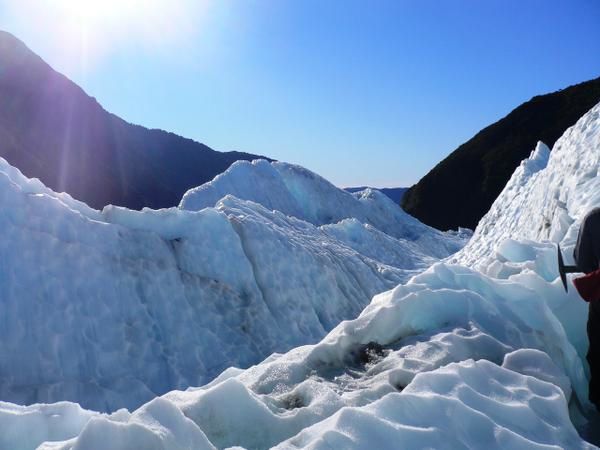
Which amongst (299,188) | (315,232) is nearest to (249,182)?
(299,188)

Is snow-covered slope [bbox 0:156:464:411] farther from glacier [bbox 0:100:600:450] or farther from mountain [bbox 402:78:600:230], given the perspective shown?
mountain [bbox 402:78:600:230]

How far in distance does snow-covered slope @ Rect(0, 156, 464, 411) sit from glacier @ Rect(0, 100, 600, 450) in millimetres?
4302

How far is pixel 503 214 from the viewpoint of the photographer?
54.8 ft

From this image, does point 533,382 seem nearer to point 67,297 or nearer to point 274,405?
point 274,405

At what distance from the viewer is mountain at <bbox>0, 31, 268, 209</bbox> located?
5775cm

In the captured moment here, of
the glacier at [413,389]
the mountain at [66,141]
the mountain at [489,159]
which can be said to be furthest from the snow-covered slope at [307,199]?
Result: the mountain at [66,141]

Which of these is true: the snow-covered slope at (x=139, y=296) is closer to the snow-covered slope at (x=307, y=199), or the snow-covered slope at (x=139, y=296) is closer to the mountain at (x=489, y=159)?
the snow-covered slope at (x=307, y=199)

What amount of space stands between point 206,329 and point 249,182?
1479 centimetres

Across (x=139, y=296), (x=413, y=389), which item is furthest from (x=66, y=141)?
(x=413, y=389)

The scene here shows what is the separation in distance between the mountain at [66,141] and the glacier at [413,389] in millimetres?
55303

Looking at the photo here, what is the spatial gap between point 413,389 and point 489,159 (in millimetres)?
61915

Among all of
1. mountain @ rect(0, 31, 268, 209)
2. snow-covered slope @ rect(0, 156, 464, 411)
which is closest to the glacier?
snow-covered slope @ rect(0, 156, 464, 411)

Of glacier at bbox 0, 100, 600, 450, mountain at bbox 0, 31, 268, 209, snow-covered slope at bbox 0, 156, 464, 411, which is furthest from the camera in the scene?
mountain at bbox 0, 31, 268, 209

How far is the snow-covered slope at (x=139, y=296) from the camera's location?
8500 mm
